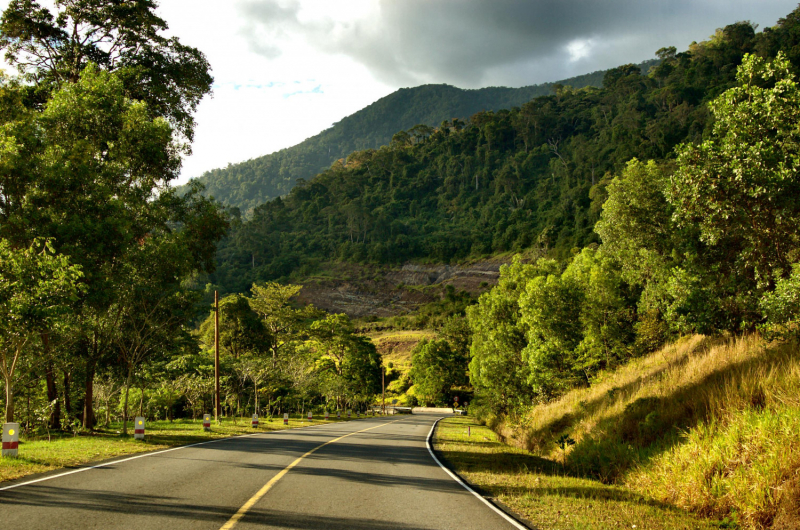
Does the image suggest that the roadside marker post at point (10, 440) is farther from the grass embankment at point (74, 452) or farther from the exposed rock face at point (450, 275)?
the exposed rock face at point (450, 275)

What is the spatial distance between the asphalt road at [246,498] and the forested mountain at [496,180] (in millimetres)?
92781

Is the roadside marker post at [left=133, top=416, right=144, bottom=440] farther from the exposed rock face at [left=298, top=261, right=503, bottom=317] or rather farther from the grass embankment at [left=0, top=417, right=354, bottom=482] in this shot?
the exposed rock face at [left=298, top=261, right=503, bottom=317]

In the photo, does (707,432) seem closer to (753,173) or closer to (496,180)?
(753,173)

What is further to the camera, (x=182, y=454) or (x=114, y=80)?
(x=114, y=80)

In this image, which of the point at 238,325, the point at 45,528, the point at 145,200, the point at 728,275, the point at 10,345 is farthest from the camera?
the point at 238,325

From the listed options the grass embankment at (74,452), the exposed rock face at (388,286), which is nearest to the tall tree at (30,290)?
the grass embankment at (74,452)

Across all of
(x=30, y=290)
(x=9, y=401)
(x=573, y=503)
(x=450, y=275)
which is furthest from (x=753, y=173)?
A: (x=450, y=275)

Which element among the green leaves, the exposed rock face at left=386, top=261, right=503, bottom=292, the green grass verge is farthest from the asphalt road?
the exposed rock face at left=386, top=261, right=503, bottom=292

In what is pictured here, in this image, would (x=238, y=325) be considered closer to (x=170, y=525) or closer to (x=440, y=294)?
(x=170, y=525)

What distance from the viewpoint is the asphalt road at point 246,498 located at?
253 inches

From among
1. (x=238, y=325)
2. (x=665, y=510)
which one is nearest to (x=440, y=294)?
(x=238, y=325)

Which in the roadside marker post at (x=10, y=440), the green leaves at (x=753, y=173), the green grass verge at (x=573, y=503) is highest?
the green leaves at (x=753, y=173)

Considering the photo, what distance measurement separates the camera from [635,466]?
12016mm

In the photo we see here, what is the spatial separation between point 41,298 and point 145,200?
9349 millimetres
